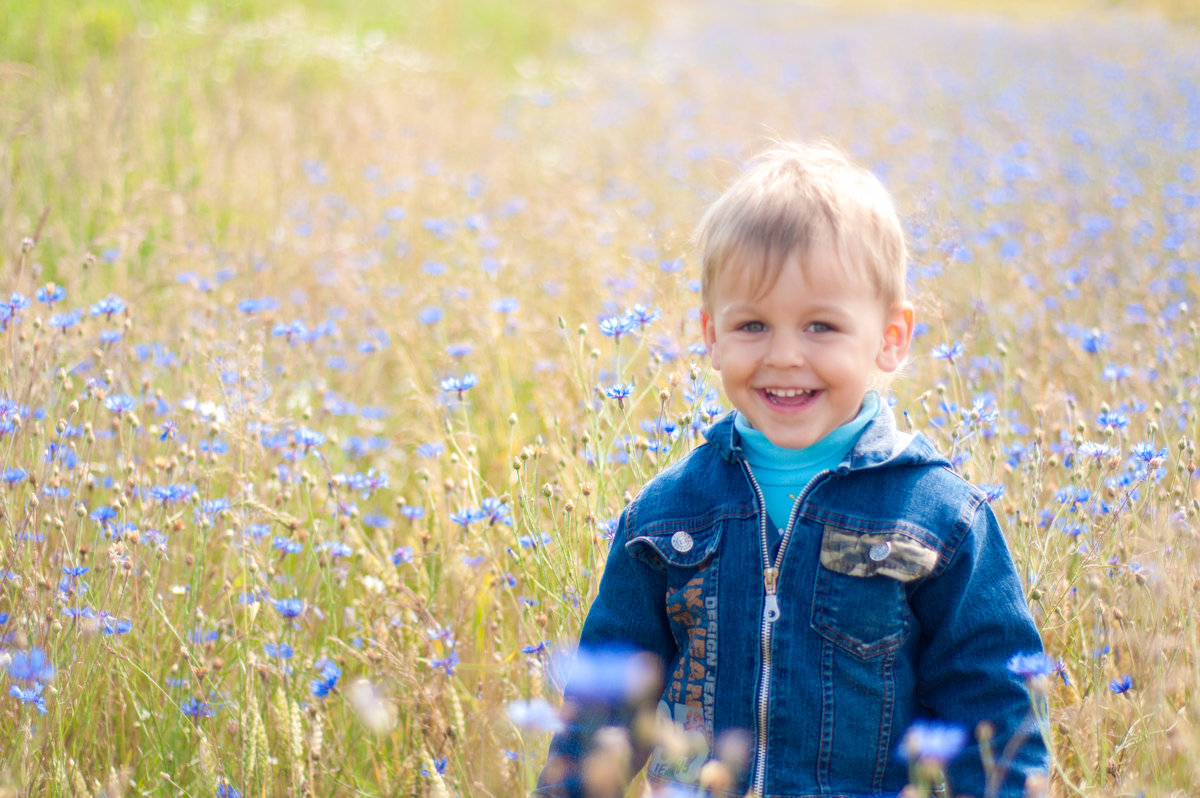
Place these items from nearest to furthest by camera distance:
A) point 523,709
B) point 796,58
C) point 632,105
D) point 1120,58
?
1. point 523,709
2. point 632,105
3. point 1120,58
4. point 796,58

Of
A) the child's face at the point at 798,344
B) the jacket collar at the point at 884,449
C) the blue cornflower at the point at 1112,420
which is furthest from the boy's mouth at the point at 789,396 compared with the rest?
the blue cornflower at the point at 1112,420

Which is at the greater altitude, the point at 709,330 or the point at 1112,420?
the point at 709,330

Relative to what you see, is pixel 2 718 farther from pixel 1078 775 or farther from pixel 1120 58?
pixel 1120 58

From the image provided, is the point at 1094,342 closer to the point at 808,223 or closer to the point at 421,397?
the point at 808,223

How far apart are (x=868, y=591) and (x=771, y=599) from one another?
0.14 metres

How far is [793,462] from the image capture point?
164 centimetres

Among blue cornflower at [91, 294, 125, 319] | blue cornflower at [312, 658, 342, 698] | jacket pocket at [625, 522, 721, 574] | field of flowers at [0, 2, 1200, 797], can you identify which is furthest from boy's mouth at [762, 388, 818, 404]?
blue cornflower at [91, 294, 125, 319]

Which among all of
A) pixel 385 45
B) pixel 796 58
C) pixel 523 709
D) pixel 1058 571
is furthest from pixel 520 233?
pixel 796 58

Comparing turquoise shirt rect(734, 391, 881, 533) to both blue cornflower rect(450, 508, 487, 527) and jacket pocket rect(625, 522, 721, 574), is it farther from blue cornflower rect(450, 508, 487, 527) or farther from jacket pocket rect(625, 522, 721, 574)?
blue cornflower rect(450, 508, 487, 527)

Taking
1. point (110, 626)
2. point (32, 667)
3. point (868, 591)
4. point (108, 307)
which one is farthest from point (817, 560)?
point (108, 307)

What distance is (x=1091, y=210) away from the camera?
504 centimetres

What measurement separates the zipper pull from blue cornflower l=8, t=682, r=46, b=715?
1.14m

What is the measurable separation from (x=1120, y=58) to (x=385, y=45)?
8269 mm

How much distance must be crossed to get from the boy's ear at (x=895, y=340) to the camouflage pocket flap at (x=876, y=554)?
0.30 m
